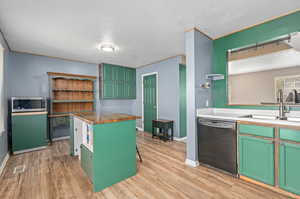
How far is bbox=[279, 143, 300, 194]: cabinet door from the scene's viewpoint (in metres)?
1.62

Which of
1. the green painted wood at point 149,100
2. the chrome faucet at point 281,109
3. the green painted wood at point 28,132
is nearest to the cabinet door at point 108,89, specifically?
the green painted wood at point 149,100

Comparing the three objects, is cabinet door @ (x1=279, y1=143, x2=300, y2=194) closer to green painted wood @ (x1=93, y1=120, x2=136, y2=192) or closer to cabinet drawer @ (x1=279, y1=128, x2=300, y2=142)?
cabinet drawer @ (x1=279, y1=128, x2=300, y2=142)

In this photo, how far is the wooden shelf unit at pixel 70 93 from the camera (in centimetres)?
411

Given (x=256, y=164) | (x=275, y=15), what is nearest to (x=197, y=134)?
(x=256, y=164)

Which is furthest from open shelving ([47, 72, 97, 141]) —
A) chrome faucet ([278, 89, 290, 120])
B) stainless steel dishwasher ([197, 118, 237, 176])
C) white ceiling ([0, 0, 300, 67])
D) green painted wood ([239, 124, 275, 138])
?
chrome faucet ([278, 89, 290, 120])

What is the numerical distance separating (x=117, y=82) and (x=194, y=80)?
3584mm

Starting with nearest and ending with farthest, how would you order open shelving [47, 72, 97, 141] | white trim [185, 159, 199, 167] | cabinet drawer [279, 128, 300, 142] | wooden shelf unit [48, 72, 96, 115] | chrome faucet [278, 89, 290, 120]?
cabinet drawer [279, 128, 300, 142] < chrome faucet [278, 89, 290, 120] < white trim [185, 159, 199, 167] < open shelving [47, 72, 97, 141] < wooden shelf unit [48, 72, 96, 115]

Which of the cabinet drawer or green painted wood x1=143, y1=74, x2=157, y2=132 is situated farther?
green painted wood x1=143, y1=74, x2=157, y2=132

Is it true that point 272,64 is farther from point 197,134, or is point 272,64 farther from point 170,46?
point 170,46

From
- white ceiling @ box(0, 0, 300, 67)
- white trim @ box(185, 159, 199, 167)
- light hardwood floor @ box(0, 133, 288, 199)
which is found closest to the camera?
light hardwood floor @ box(0, 133, 288, 199)

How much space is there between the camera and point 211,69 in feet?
9.82

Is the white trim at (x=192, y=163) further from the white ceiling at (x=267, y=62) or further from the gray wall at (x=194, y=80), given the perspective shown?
the white ceiling at (x=267, y=62)

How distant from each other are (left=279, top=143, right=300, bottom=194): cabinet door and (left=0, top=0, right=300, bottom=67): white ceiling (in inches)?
77.2

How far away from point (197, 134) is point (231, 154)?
62 cm
